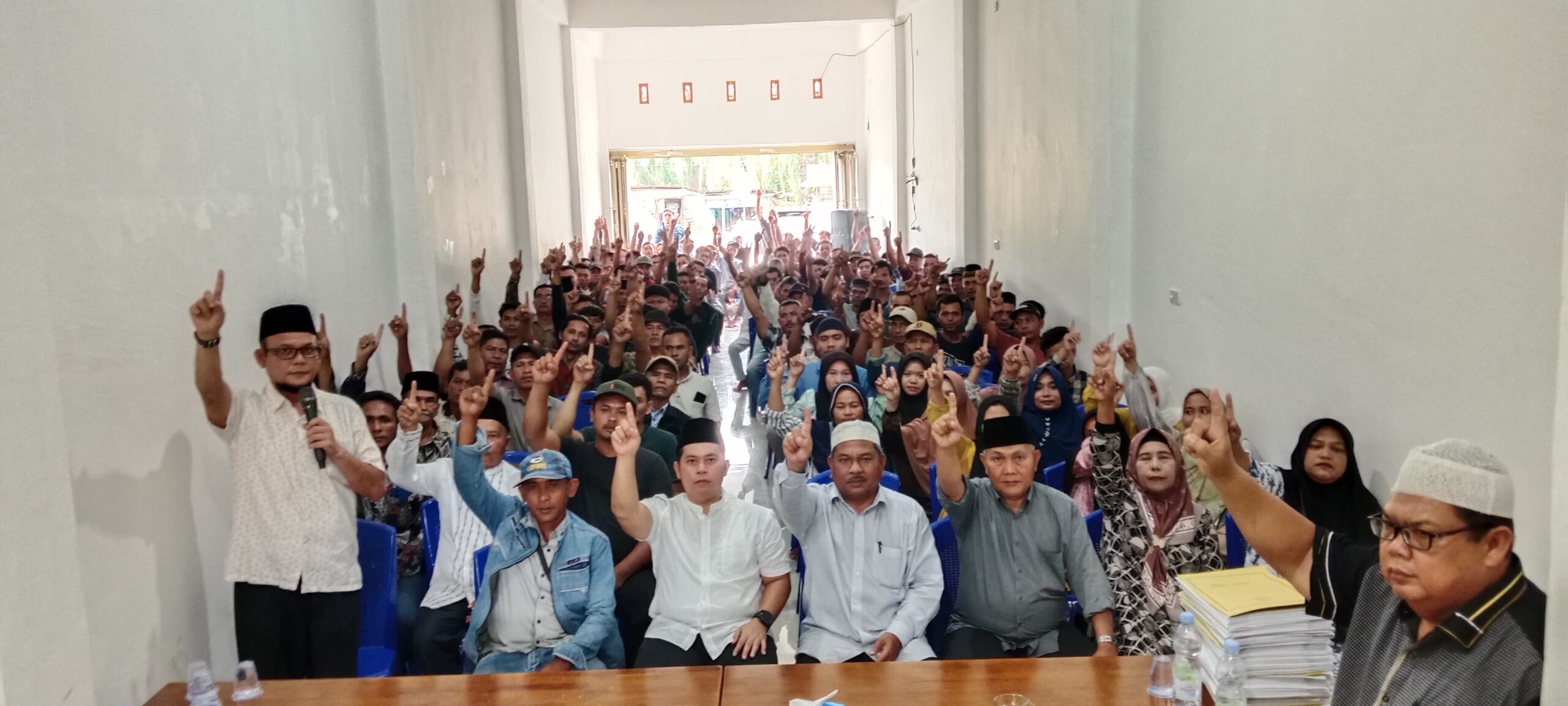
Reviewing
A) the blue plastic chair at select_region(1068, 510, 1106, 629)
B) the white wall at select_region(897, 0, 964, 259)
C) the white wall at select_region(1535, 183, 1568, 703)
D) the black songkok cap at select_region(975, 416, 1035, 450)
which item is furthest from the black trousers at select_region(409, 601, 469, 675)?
the white wall at select_region(897, 0, 964, 259)

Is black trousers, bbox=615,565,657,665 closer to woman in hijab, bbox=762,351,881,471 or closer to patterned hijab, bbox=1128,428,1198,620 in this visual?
woman in hijab, bbox=762,351,881,471

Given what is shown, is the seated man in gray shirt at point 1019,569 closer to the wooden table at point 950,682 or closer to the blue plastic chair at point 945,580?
the blue plastic chair at point 945,580

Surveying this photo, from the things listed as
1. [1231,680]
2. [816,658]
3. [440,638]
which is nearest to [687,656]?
[816,658]

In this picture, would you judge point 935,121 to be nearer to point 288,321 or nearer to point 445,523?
point 445,523

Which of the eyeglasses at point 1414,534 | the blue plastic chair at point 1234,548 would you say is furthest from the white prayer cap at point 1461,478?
the blue plastic chair at point 1234,548

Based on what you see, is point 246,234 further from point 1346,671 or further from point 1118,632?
point 1346,671

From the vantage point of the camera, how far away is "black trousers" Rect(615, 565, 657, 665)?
13.3 feet

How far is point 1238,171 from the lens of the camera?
503 centimetres

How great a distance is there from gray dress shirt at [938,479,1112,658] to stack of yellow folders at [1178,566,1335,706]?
3.60ft

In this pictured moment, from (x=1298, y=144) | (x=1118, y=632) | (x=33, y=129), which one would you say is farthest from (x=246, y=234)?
(x=1298, y=144)

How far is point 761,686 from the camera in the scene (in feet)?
9.38

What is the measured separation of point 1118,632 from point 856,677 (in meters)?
1.21

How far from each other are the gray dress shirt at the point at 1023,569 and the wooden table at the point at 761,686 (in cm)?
67

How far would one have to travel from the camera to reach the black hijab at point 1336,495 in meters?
3.88
